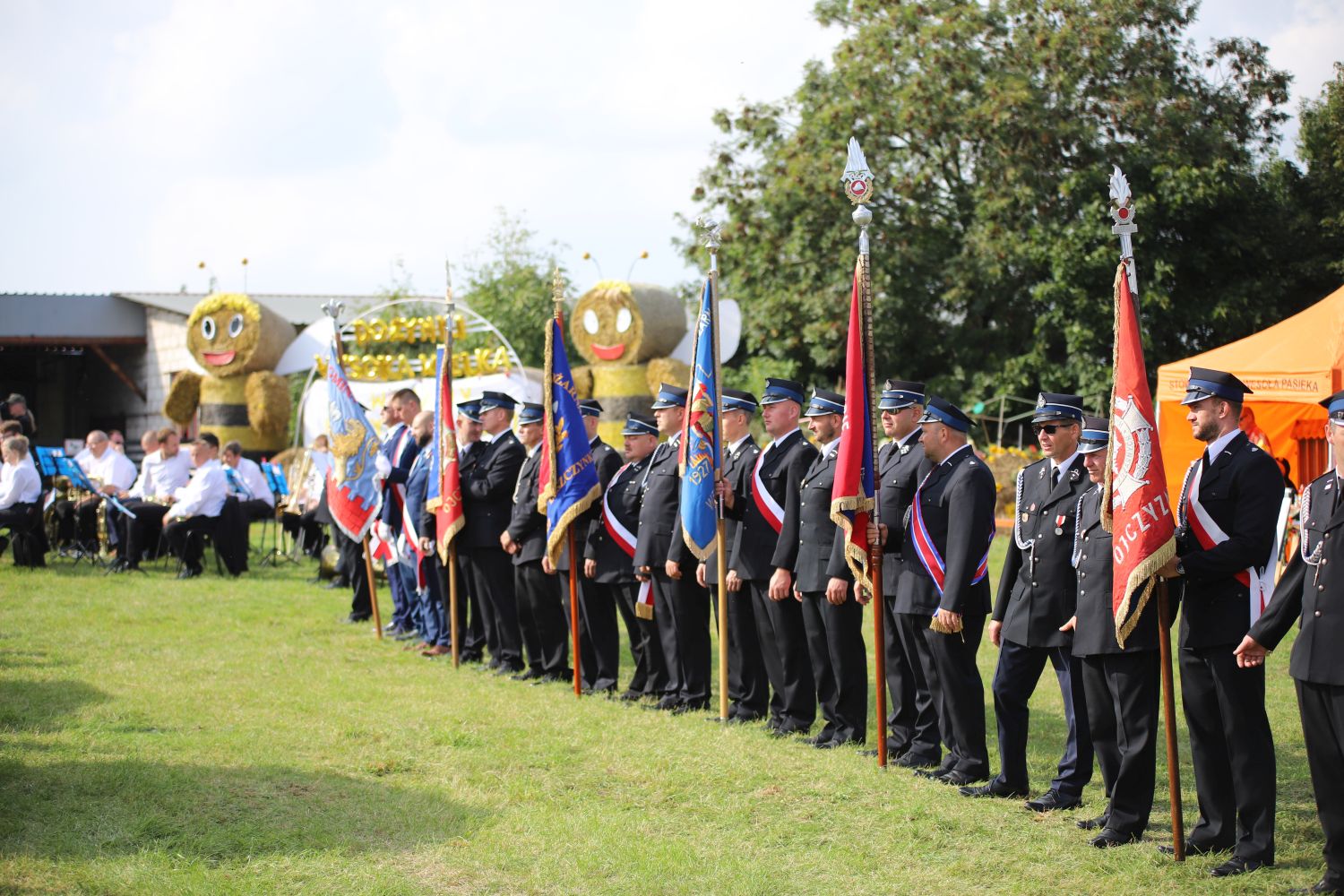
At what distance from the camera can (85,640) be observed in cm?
1103

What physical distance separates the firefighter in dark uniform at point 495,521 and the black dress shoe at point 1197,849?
568 centimetres

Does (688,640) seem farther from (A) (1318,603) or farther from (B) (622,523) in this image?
(A) (1318,603)

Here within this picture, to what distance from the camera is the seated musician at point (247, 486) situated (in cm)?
1636

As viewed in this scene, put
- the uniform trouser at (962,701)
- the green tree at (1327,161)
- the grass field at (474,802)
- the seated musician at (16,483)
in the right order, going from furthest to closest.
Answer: the green tree at (1327,161) → the seated musician at (16,483) → the uniform trouser at (962,701) → the grass field at (474,802)

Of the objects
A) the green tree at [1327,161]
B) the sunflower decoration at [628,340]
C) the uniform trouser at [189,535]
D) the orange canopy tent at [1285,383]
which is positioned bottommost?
the uniform trouser at [189,535]

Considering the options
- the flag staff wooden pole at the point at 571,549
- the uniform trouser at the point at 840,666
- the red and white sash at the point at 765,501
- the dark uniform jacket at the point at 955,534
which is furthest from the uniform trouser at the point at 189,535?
the dark uniform jacket at the point at 955,534

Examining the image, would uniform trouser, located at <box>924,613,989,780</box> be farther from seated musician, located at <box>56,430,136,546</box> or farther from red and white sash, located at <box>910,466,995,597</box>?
seated musician, located at <box>56,430,136,546</box>

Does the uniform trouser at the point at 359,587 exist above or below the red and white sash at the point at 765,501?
below

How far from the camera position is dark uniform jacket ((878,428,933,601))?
7098 mm

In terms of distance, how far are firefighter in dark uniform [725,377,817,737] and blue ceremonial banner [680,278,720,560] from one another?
0.17 m

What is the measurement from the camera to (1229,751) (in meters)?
5.39

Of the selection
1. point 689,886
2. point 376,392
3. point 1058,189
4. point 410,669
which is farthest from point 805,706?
point 1058,189

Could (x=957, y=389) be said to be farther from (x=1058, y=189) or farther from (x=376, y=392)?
(x=376, y=392)

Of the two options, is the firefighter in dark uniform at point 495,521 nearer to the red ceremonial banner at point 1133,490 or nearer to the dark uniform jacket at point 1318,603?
the red ceremonial banner at point 1133,490
